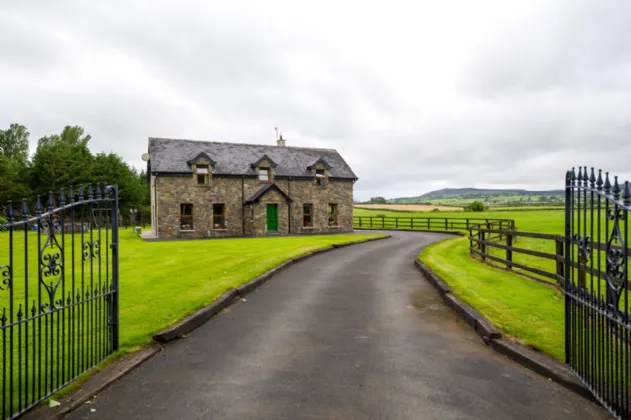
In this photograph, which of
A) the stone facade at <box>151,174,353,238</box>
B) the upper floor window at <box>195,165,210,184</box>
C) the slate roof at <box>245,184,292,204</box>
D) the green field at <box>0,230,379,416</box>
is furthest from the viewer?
the slate roof at <box>245,184,292,204</box>

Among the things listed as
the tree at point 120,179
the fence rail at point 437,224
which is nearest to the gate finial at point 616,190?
the fence rail at point 437,224

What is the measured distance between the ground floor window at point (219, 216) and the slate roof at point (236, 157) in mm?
2644

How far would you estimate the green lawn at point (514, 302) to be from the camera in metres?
6.35

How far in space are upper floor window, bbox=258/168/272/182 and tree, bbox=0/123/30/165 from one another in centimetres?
5112

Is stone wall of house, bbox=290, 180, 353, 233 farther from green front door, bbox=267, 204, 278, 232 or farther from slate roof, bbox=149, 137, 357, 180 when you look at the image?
green front door, bbox=267, 204, 278, 232

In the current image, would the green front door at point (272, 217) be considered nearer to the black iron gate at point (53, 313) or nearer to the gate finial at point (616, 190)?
the black iron gate at point (53, 313)

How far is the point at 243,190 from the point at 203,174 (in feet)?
11.1

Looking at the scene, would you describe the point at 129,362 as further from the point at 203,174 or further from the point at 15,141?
the point at 15,141

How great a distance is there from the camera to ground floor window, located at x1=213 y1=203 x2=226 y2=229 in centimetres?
3220

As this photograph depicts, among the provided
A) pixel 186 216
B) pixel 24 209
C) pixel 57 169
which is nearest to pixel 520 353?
pixel 24 209

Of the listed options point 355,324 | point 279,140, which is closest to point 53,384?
point 355,324

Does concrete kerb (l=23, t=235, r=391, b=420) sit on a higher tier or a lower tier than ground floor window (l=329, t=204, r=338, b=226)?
lower

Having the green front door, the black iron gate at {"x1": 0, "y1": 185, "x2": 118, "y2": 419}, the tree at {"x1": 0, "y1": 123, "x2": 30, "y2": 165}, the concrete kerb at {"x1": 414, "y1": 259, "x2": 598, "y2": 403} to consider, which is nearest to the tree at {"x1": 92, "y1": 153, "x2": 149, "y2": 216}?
the tree at {"x1": 0, "y1": 123, "x2": 30, "y2": 165}

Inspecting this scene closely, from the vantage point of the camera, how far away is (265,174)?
3425 cm
